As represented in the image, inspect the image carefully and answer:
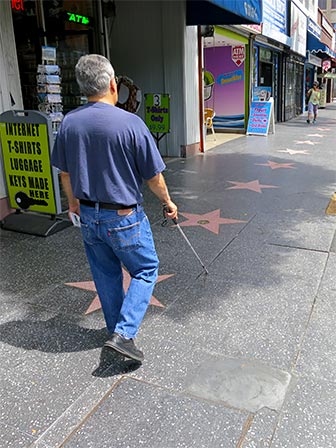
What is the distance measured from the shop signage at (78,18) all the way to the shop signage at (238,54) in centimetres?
824

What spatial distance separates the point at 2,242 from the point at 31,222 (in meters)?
0.52

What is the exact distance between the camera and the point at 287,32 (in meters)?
18.0

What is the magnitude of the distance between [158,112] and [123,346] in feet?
26.5

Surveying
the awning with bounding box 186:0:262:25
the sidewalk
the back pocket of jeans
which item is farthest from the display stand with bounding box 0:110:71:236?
the awning with bounding box 186:0:262:25

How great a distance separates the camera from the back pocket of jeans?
8.61 feet

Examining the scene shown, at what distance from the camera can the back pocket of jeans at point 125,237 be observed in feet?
8.61

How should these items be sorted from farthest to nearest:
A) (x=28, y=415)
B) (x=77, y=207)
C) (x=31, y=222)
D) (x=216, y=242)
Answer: (x=31, y=222) → (x=216, y=242) → (x=77, y=207) → (x=28, y=415)

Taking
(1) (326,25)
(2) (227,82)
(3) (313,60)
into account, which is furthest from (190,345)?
(1) (326,25)

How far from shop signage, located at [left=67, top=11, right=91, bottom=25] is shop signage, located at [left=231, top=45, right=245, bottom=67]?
8.24 m

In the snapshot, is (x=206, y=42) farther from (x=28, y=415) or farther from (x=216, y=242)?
(x=28, y=415)

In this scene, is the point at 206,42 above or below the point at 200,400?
above

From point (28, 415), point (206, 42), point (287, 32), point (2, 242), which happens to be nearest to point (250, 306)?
point (28, 415)

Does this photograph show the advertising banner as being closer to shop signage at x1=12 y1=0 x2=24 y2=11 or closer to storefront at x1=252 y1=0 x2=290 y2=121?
storefront at x1=252 y1=0 x2=290 y2=121

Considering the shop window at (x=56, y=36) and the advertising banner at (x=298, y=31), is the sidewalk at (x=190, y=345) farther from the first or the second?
the advertising banner at (x=298, y=31)
